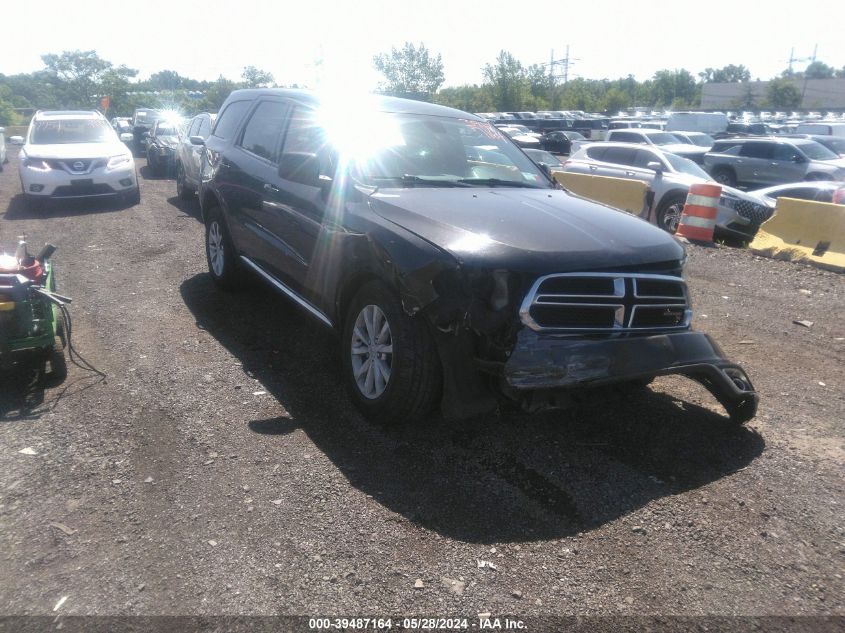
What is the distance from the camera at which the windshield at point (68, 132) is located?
13.0 m

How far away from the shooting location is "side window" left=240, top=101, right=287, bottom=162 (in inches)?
226

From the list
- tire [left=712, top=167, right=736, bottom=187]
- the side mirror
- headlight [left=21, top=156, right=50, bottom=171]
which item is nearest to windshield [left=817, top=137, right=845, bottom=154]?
tire [left=712, top=167, right=736, bottom=187]

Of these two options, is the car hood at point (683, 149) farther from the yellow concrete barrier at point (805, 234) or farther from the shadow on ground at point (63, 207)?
the shadow on ground at point (63, 207)

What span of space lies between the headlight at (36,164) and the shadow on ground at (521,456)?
30.4 feet

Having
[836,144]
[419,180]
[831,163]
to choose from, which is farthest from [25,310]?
[836,144]

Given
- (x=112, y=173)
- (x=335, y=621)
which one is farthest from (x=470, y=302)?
(x=112, y=173)

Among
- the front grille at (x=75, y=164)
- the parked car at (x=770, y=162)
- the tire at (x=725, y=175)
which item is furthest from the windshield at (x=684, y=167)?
the front grille at (x=75, y=164)

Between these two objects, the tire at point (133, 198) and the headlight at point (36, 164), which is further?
the tire at point (133, 198)

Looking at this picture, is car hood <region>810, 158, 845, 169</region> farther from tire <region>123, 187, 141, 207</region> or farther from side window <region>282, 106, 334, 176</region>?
side window <region>282, 106, 334, 176</region>

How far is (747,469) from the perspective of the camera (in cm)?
377

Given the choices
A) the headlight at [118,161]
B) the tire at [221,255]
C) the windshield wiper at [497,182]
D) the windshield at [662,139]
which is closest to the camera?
the windshield wiper at [497,182]

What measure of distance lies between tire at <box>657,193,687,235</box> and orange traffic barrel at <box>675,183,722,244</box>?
1.02 metres

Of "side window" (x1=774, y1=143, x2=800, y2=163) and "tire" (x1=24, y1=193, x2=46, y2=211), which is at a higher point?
"side window" (x1=774, y1=143, x2=800, y2=163)

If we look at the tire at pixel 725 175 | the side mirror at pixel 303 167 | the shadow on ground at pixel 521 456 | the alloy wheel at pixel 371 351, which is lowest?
the tire at pixel 725 175
